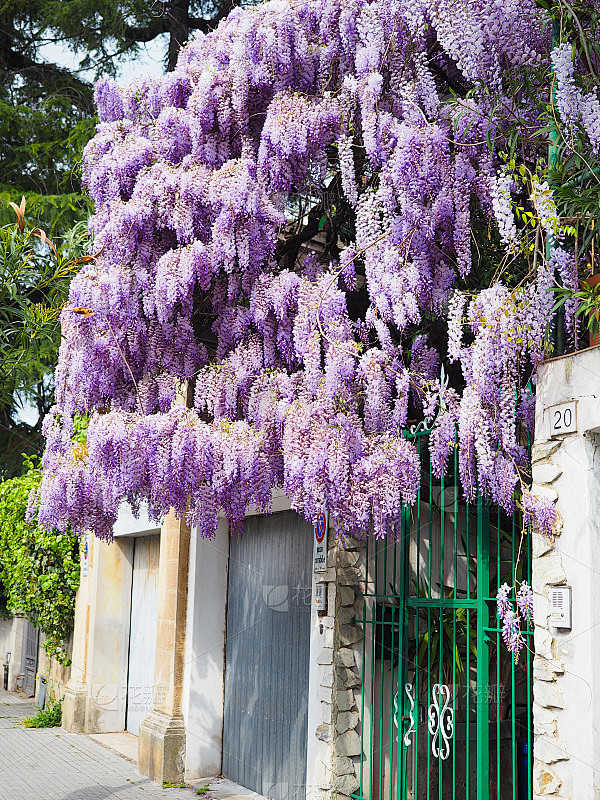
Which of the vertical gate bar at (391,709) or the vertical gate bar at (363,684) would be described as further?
the vertical gate bar at (363,684)

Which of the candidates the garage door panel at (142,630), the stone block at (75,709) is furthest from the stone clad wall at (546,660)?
the stone block at (75,709)

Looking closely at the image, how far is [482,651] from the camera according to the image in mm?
5117

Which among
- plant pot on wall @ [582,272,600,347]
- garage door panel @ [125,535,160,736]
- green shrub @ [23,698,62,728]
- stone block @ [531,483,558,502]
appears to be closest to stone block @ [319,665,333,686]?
stone block @ [531,483,558,502]

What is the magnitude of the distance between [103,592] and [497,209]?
792cm

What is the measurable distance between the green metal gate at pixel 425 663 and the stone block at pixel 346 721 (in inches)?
2.8

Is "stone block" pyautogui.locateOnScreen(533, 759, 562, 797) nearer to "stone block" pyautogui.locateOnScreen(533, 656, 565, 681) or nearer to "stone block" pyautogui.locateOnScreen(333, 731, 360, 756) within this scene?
"stone block" pyautogui.locateOnScreen(533, 656, 565, 681)

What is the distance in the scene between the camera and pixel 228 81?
20.1ft

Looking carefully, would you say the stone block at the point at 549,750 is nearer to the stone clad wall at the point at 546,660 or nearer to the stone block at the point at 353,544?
the stone clad wall at the point at 546,660

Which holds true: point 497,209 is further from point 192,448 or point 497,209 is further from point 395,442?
point 192,448

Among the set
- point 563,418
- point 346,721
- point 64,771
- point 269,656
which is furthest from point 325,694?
point 64,771

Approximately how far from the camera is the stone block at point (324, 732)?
20.2 ft

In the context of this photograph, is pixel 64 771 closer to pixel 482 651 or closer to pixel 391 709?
pixel 391 709

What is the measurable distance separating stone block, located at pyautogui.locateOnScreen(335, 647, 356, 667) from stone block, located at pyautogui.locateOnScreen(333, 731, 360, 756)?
0.47 metres

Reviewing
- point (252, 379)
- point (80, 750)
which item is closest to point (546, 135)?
point (252, 379)
